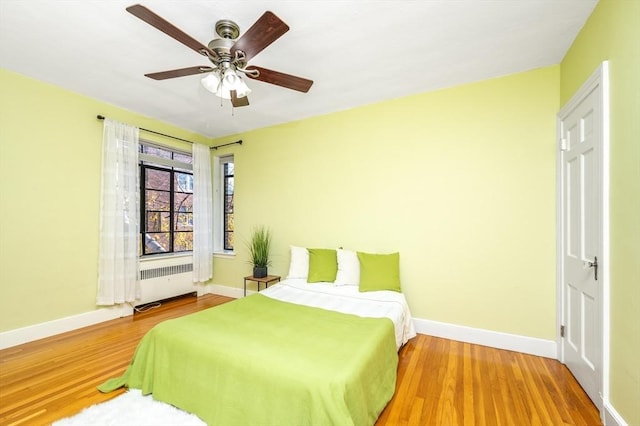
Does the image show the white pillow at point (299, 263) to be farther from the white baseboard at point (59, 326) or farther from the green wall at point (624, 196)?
the green wall at point (624, 196)

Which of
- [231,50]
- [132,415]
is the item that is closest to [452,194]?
[231,50]

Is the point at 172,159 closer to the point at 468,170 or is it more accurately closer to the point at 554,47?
the point at 468,170

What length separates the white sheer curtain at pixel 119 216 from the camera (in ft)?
10.9

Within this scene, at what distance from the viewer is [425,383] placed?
6.82 ft

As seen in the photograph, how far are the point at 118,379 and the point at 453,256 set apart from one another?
127 inches

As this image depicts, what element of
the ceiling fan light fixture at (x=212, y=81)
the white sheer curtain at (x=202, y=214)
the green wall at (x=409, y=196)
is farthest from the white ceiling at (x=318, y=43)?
the white sheer curtain at (x=202, y=214)

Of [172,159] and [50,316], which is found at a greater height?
[172,159]

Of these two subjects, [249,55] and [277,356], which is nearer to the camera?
[277,356]

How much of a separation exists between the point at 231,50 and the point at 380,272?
248 cm

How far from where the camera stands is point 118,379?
2047 mm

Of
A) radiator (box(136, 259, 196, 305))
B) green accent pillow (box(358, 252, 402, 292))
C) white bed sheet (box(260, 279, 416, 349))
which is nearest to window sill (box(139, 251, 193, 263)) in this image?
radiator (box(136, 259, 196, 305))

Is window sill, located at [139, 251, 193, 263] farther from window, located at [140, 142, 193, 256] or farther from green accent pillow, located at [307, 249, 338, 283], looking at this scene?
green accent pillow, located at [307, 249, 338, 283]

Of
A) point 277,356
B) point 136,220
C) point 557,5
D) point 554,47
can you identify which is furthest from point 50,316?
point 554,47

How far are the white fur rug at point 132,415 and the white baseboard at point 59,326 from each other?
68.7 inches
